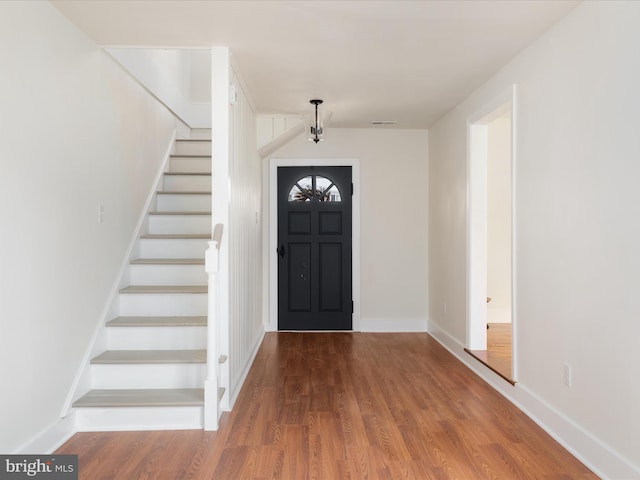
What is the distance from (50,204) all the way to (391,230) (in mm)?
4017

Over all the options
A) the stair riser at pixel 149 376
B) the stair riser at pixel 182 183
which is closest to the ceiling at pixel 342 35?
the stair riser at pixel 182 183

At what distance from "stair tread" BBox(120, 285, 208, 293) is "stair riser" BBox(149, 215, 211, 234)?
2.33ft

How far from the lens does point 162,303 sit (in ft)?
11.6

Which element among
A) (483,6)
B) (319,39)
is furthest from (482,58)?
(319,39)

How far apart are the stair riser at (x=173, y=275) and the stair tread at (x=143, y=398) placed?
3.24 ft

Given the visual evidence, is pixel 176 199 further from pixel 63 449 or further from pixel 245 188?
pixel 63 449

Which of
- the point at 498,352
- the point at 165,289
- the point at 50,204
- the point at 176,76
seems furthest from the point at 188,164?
the point at 498,352

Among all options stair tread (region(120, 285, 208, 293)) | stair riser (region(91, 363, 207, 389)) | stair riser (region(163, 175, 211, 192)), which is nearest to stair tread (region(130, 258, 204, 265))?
stair tread (region(120, 285, 208, 293))

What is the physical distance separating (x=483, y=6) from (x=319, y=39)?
1.00 m

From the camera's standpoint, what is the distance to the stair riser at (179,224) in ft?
14.0

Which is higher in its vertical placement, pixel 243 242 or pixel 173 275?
pixel 243 242

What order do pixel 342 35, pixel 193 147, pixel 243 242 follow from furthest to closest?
pixel 193 147, pixel 243 242, pixel 342 35

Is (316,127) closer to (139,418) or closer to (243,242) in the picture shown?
(243,242)

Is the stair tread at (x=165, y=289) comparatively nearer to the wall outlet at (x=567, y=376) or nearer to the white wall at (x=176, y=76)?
the white wall at (x=176, y=76)
